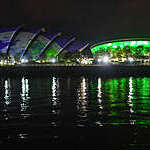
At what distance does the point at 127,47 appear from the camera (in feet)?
308

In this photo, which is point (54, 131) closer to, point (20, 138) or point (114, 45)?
point (20, 138)

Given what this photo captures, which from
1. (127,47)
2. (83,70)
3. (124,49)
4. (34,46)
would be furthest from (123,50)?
(83,70)

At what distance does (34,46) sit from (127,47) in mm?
30777

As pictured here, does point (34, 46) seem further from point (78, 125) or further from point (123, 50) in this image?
point (78, 125)

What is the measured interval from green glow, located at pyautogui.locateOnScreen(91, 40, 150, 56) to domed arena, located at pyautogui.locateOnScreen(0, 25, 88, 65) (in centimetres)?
1077

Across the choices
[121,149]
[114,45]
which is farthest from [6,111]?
[114,45]

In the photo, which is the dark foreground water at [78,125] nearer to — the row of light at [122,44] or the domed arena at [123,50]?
the domed arena at [123,50]

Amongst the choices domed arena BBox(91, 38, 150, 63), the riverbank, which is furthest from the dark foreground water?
domed arena BBox(91, 38, 150, 63)

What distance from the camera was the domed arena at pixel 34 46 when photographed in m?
78.6

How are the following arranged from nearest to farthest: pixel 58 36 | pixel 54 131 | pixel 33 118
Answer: pixel 54 131, pixel 33 118, pixel 58 36

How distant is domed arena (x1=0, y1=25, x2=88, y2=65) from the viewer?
258 feet

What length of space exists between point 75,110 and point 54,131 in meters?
4.66

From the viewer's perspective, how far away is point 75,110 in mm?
15734

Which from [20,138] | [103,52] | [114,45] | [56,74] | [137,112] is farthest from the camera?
[114,45]
